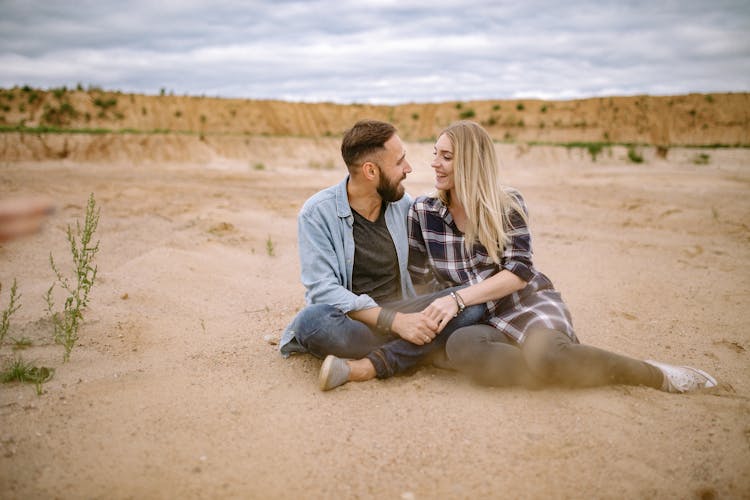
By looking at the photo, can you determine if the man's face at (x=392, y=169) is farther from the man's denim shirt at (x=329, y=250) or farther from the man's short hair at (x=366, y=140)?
the man's denim shirt at (x=329, y=250)

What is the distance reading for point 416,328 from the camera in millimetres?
2799

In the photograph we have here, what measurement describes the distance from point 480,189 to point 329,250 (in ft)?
3.11

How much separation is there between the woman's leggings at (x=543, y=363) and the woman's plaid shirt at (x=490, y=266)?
0.14m

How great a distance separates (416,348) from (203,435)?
1.19 m

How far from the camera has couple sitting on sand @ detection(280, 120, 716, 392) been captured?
2.70 m

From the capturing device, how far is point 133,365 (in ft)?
10.0

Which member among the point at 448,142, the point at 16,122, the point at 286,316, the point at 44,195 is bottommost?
the point at 286,316

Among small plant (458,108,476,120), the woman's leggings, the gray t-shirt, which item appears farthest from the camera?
small plant (458,108,476,120)

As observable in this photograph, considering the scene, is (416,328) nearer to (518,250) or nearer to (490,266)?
(490,266)

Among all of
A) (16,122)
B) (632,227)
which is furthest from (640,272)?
(16,122)

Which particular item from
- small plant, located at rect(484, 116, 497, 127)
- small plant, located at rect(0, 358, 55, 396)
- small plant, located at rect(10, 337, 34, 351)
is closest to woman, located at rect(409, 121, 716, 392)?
small plant, located at rect(0, 358, 55, 396)

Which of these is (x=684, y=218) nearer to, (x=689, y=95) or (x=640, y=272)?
(x=640, y=272)

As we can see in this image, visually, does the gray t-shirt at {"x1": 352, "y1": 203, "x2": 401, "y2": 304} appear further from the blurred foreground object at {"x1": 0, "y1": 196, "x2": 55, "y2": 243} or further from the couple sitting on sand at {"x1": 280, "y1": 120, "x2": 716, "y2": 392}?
the blurred foreground object at {"x1": 0, "y1": 196, "x2": 55, "y2": 243}

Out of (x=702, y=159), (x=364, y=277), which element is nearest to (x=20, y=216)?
(x=364, y=277)
